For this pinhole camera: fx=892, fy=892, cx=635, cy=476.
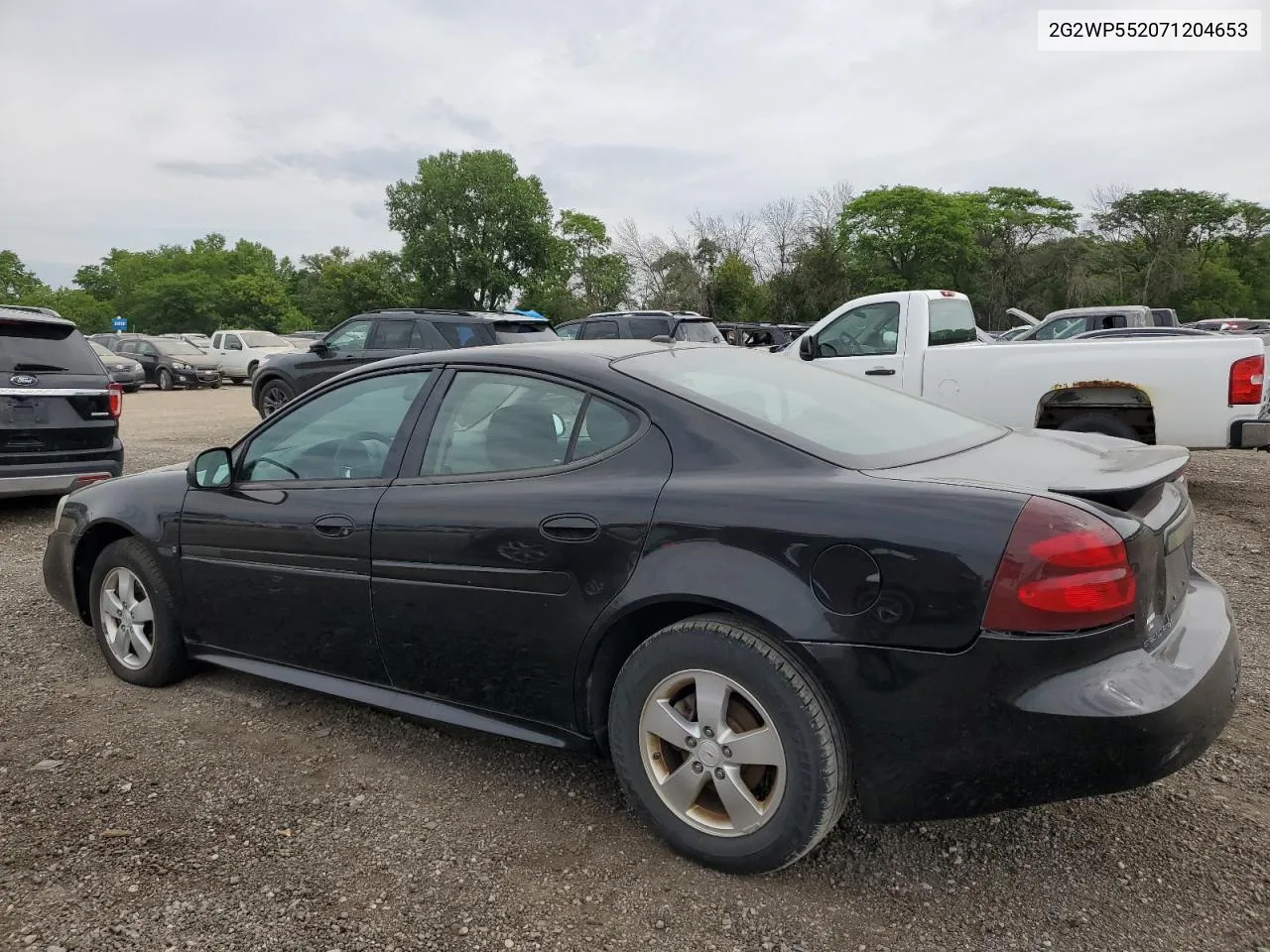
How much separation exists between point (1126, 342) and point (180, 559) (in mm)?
6657

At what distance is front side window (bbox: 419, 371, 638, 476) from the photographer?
275 cm

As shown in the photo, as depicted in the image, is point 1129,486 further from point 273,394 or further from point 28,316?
point 273,394

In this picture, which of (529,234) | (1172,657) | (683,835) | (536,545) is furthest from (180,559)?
(529,234)

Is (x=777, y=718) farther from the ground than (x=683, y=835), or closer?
farther from the ground

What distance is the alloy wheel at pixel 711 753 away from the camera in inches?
91.7

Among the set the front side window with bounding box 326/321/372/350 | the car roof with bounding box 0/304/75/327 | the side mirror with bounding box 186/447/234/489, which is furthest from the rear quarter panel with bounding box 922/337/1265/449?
the front side window with bounding box 326/321/372/350

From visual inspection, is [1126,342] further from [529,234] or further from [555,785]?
[529,234]

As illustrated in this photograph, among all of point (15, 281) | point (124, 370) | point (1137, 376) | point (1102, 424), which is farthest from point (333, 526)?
point (15, 281)

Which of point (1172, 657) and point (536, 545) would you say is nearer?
point (1172, 657)

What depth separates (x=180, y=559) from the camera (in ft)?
11.8

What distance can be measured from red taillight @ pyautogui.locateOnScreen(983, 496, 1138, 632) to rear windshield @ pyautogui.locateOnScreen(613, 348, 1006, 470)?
1.59 ft

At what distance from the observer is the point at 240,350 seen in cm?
2773

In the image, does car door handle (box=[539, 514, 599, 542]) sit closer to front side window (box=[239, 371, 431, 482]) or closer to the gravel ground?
front side window (box=[239, 371, 431, 482])

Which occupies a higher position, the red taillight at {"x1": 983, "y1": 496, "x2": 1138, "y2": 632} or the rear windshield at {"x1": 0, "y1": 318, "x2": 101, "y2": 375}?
the rear windshield at {"x1": 0, "y1": 318, "x2": 101, "y2": 375}
